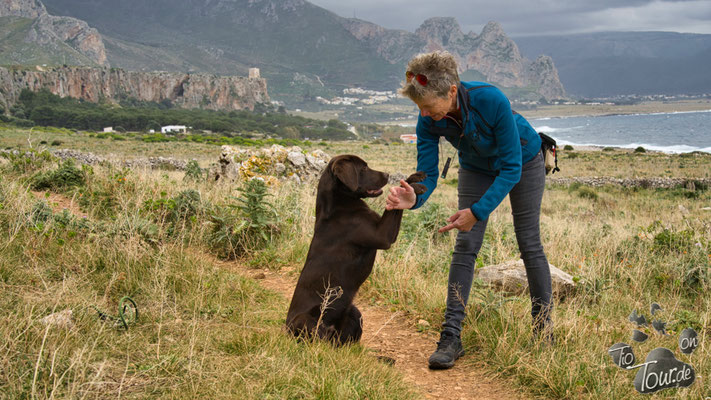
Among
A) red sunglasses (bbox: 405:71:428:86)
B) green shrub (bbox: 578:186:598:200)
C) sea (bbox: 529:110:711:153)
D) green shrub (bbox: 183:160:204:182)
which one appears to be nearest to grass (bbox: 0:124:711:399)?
red sunglasses (bbox: 405:71:428:86)

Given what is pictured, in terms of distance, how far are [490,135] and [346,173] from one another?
3.29 ft

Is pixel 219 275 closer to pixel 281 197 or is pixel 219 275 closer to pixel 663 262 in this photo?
pixel 281 197

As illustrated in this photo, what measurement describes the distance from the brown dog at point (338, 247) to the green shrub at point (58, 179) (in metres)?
6.16

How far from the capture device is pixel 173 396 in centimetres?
242

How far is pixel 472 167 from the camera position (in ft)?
12.5

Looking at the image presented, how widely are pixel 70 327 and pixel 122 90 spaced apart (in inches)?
6293

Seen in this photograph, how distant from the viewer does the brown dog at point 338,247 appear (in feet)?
11.1

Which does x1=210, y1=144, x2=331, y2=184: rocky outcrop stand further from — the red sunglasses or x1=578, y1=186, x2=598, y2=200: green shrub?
x1=578, y1=186, x2=598, y2=200: green shrub

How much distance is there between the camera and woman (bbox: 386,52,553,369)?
3.22 metres

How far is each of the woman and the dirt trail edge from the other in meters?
0.12

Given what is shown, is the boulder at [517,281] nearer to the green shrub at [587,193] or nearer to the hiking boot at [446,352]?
the hiking boot at [446,352]

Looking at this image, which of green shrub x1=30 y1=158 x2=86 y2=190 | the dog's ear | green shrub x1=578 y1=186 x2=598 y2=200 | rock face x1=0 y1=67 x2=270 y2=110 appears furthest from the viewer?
rock face x1=0 y1=67 x2=270 y2=110

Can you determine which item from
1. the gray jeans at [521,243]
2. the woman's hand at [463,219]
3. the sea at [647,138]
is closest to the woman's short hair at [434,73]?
the woman's hand at [463,219]

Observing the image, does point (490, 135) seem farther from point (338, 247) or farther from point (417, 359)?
point (417, 359)
